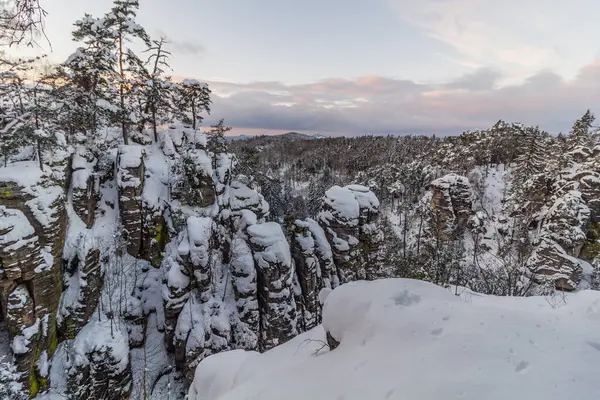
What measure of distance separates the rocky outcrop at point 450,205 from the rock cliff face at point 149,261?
19.7 m

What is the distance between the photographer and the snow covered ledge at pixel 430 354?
3963 mm

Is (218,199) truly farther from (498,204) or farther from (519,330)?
(498,204)

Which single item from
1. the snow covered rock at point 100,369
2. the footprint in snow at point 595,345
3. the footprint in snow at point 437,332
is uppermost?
the footprint in snow at point 595,345

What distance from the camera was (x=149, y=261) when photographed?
2128cm

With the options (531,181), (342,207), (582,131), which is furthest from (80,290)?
(582,131)

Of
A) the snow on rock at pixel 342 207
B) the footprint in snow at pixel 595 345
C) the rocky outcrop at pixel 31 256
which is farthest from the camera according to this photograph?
the snow on rock at pixel 342 207

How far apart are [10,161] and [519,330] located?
79.5 feet

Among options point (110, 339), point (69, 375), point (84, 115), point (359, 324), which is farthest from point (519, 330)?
point (84, 115)

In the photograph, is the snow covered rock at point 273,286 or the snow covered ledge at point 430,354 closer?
the snow covered ledge at point 430,354

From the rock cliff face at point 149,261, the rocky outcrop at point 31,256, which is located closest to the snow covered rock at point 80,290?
the rock cliff face at point 149,261

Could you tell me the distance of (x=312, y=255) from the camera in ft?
72.8

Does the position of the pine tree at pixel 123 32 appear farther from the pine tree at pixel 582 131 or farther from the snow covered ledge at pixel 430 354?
the pine tree at pixel 582 131

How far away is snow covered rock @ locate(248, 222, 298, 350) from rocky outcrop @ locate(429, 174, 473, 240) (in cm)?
2760

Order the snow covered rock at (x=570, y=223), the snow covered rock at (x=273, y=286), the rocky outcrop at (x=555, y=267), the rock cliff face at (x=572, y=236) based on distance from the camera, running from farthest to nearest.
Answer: the snow covered rock at (x=570, y=223) < the rock cliff face at (x=572, y=236) < the rocky outcrop at (x=555, y=267) < the snow covered rock at (x=273, y=286)
